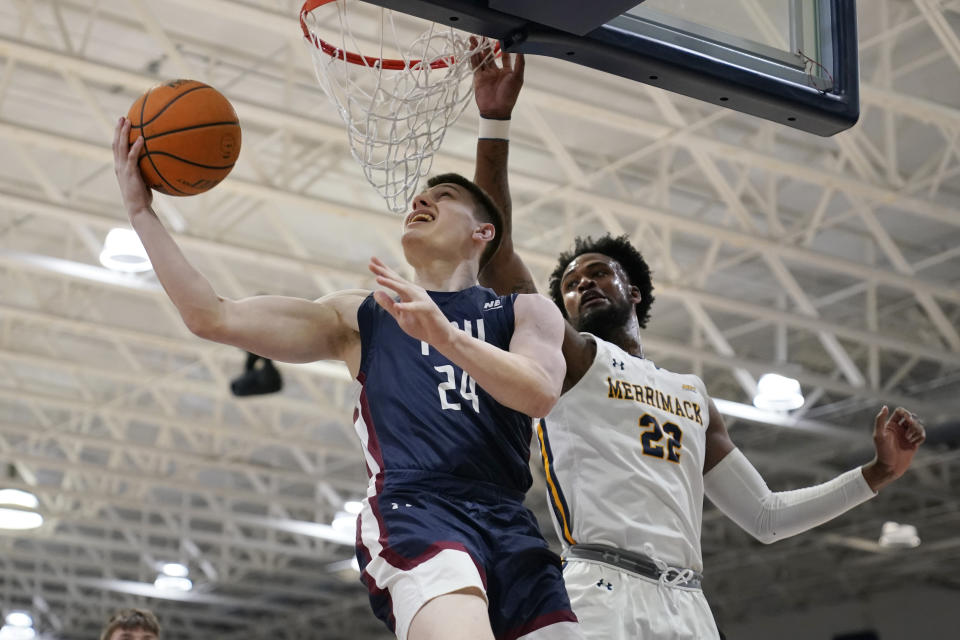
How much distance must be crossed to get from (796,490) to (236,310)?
2.12m

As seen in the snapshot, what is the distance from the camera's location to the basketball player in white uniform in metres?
3.63

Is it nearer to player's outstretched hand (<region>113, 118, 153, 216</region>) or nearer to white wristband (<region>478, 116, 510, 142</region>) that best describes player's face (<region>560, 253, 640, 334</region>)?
white wristband (<region>478, 116, 510, 142</region>)

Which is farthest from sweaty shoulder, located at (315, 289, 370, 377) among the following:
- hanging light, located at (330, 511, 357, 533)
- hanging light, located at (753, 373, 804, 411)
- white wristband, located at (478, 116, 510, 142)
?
hanging light, located at (330, 511, 357, 533)

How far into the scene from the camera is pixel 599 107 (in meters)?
10.7

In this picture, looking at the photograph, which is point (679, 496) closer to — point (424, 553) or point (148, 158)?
point (424, 553)

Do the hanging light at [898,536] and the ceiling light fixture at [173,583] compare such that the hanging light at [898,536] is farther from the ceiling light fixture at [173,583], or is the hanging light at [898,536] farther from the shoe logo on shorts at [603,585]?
the shoe logo on shorts at [603,585]

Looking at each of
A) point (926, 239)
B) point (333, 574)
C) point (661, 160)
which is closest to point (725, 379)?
point (926, 239)

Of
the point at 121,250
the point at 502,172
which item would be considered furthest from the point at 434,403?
the point at 121,250

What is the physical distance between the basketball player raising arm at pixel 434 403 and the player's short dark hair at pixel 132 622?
3.51 meters

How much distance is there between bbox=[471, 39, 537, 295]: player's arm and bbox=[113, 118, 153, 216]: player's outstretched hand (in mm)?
1188

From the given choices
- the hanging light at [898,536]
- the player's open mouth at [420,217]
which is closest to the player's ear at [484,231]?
the player's open mouth at [420,217]

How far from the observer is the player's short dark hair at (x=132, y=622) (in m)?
6.14

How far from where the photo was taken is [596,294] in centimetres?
424

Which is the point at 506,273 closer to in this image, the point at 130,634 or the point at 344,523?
the point at 130,634
